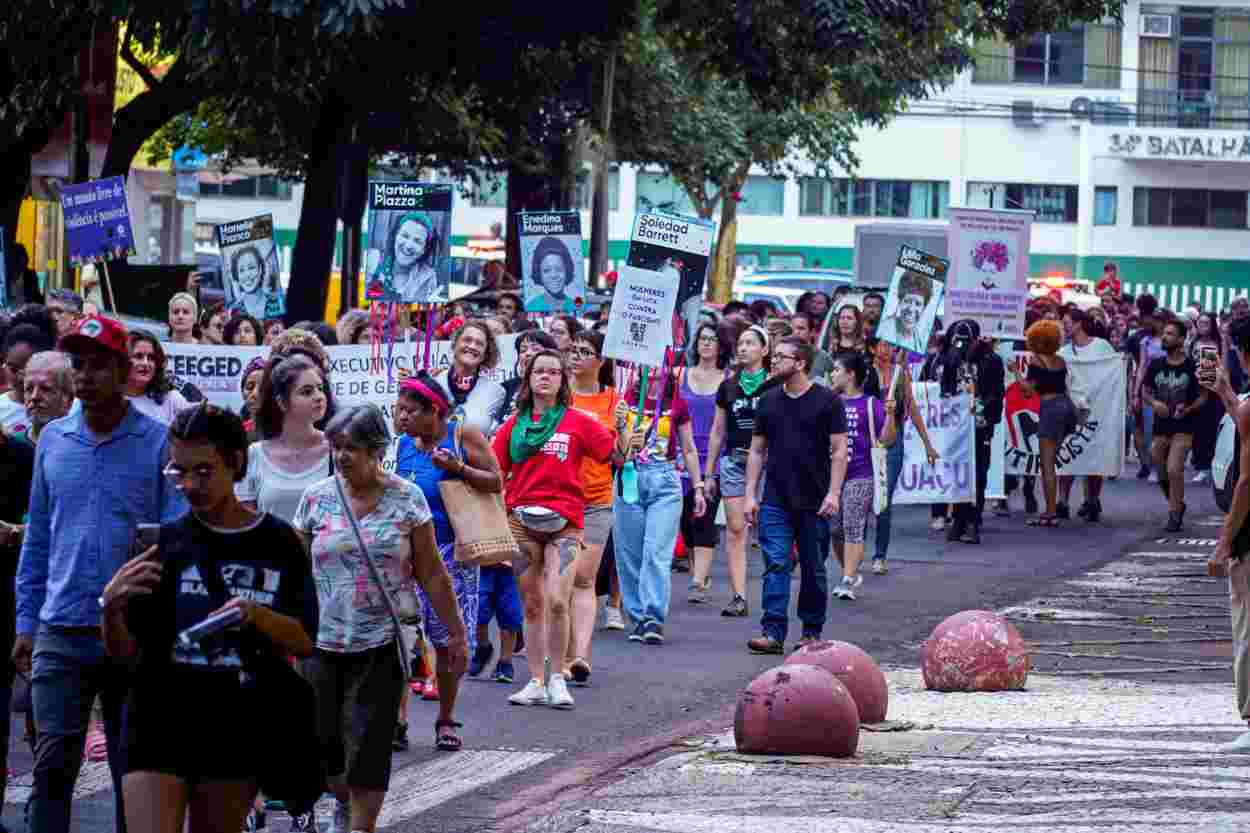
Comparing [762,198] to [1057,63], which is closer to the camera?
[1057,63]

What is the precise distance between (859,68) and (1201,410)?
11.6 m

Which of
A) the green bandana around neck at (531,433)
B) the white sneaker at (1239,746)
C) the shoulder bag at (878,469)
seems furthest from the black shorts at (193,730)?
the shoulder bag at (878,469)

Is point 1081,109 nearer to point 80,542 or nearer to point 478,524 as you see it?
point 478,524

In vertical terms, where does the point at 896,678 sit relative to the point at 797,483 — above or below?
below

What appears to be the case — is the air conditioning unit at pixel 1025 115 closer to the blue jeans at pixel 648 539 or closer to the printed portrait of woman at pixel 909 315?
the printed portrait of woman at pixel 909 315

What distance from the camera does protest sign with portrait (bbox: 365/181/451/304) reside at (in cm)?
1709

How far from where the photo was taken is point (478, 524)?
10188 mm

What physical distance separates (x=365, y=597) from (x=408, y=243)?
386 inches

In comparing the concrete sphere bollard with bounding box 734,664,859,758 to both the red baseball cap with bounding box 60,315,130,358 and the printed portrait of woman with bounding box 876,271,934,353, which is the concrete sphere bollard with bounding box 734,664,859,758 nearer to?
the red baseball cap with bounding box 60,315,130,358

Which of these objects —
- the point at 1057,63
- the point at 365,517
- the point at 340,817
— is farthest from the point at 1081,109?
the point at 340,817

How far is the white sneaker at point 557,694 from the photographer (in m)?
11.0

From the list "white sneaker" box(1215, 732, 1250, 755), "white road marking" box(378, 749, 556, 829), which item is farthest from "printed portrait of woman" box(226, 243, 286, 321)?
"white sneaker" box(1215, 732, 1250, 755)

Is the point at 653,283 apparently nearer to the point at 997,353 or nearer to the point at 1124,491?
the point at 997,353

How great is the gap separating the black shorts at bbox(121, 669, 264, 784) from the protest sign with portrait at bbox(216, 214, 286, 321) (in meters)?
13.1
